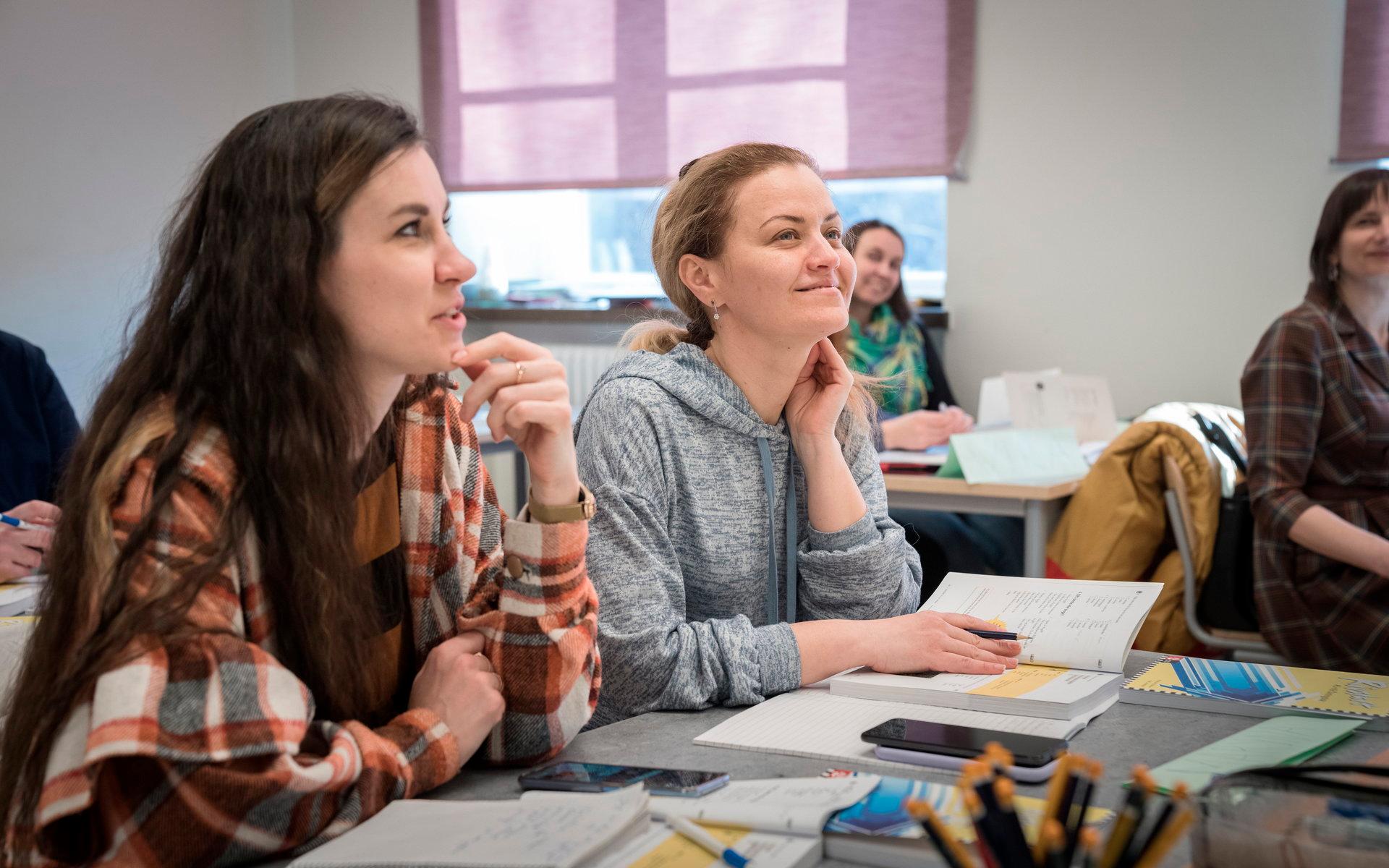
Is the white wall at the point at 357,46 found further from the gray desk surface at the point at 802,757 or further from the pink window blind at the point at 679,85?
the gray desk surface at the point at 802,757

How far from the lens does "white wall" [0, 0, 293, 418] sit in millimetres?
4809

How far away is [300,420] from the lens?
1.04m

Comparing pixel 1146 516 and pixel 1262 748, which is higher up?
pixel 1262 748

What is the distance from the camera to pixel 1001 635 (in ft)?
4.70

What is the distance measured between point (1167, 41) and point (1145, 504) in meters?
2.38

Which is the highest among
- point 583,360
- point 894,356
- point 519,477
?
point 894,356

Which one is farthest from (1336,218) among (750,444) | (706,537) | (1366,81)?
(706,537)

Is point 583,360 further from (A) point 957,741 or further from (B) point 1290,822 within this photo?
(B) point 1290,822

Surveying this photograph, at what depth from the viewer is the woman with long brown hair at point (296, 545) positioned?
2.87 feet

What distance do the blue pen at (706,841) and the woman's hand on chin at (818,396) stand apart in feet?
2.68

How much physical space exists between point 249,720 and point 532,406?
39 centimetres

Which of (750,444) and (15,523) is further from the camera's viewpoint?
(15,523)

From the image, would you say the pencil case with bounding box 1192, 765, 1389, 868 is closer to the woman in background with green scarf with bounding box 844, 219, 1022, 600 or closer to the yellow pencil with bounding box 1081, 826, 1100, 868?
the yellow pencil with bounding box 1081, 826, 1100, 868

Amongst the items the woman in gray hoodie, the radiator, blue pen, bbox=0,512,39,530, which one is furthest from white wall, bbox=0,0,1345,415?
the woman in gray hoodie
